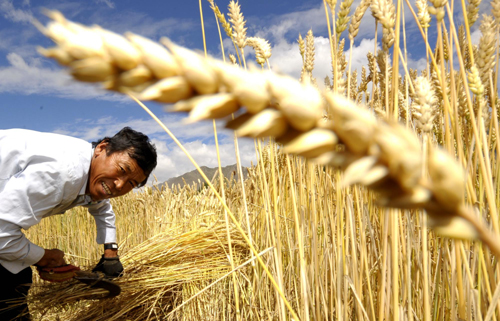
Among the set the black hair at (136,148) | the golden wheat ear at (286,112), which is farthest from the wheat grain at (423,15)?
the black hair at (136,148)

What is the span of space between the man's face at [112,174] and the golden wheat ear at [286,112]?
154 centimetres

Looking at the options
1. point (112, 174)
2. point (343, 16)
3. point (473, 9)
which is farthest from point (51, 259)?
point (473, 9)

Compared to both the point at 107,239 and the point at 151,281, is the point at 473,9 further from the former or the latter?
the point at 107,239

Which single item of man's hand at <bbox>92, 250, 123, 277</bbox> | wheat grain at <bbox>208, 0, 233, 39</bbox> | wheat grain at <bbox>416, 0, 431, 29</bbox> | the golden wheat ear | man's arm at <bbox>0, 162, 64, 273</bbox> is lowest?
man's hand at <bbox>92, 250, 123, 277</bbox>

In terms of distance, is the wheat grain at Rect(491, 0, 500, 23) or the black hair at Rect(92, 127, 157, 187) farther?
the black hair at Rect(92, 127, 157, 187)

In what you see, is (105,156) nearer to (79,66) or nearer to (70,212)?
(79,66)

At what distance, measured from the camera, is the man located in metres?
1.44

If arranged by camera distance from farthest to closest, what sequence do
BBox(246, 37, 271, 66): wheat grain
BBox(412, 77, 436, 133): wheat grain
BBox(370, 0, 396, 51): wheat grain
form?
BBox(246, 37, 271, 66): wheat grain, BBox(370, 0, 396, 51): wheat grain, BBox(412, 77, 436, 133): wheat grain

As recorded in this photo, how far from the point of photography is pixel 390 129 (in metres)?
0.18

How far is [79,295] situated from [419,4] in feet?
6.63

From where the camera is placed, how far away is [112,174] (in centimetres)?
170

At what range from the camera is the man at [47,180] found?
144 cm

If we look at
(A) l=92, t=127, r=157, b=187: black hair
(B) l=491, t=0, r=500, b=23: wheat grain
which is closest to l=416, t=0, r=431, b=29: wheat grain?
(B) l=491, t=0, r=500, b=23: wheat grain

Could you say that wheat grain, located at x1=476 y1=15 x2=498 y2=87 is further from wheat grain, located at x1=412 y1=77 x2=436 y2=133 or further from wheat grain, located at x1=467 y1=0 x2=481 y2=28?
wheat grain, located at x1=412 y1=77 x2=436 y2=133
